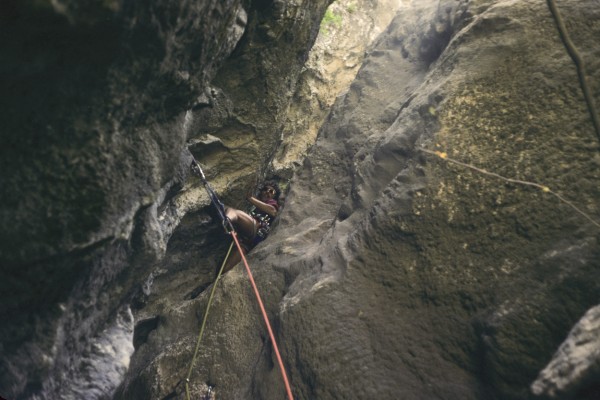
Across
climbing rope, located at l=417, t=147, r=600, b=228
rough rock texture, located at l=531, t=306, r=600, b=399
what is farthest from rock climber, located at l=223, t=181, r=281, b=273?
rough rock texture, located at l=531, t=306, r=600, b=399

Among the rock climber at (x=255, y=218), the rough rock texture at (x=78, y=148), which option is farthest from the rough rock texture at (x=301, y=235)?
the rock climber at (x=255, y=218)

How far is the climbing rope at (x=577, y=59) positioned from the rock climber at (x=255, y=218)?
381cm

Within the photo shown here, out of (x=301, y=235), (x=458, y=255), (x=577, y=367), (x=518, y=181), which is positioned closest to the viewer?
(x=577, y=367)

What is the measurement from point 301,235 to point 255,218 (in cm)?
124

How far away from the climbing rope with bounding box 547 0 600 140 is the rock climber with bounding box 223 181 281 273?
3.81 m

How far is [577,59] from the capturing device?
262 centimetres

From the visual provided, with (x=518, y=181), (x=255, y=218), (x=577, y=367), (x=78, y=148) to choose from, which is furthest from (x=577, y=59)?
(x=255, y=218)

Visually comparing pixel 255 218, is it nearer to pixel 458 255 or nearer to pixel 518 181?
pixel 458 255

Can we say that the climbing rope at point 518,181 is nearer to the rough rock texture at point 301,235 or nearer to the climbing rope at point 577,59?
the rough rock texture at point 301,235

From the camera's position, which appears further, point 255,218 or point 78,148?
point 255,218

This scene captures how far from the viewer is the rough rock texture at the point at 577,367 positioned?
1.63 m

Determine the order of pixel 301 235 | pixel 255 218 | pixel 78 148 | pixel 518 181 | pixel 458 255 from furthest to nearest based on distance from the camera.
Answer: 1. pixel 255 218
2. pixel 301 235
3. pixel 458 255
4. pixel 518 181
5. pixel 78 148

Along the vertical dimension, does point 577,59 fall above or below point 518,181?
above

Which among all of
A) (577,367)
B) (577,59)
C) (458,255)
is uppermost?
(577,59)
